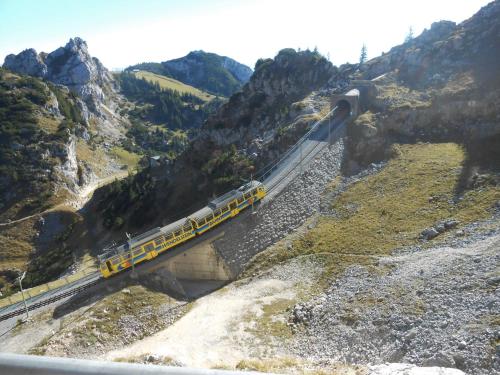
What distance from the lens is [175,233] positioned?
1836 inches

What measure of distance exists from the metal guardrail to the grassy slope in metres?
38.7

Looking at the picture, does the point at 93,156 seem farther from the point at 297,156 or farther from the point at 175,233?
the point at 175,233

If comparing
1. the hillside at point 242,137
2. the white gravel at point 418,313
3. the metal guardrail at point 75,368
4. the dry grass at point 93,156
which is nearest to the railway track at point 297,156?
the hillside at point 242,137

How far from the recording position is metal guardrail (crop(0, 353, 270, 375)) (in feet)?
16.9

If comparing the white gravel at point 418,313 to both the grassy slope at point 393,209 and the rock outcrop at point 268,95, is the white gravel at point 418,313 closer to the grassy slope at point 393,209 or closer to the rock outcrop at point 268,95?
the grassy slope at point 393,209

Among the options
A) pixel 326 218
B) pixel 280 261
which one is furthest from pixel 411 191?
pixel 280 261

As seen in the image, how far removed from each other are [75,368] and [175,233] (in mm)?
42038

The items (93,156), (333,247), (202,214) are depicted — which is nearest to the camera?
(333,247)

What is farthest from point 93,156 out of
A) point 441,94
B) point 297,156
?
point 441,94

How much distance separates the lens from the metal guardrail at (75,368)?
5.16 meters

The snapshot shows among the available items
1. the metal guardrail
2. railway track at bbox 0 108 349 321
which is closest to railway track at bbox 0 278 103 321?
railway track at bbox 0 108 349 321

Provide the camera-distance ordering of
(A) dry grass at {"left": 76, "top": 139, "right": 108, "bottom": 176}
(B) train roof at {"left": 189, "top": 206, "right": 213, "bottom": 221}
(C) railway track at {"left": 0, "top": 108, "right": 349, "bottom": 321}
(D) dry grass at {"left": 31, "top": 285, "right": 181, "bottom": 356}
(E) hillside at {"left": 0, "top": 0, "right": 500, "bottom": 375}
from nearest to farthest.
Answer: (E) hillside at {"left": 0, "top": 0, "right": 500, "bottom": 375} < (D) dry grass at {"left": 31, "top": 285, "right": 181, "bottom": 356} < (B) train roof at {"left": 189, "top": 206, "right": 213, "bottom": 221} < (C) railway track at {"left": 0, "top": 108, "right": 349, "bottom": 321} < (A) dry grass at {"left": 76, "top": 139, "right": 108, "bottom": 176}

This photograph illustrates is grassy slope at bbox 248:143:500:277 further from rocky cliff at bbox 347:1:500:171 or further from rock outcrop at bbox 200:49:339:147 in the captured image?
rock outcrop at bbox 200:49:339:147

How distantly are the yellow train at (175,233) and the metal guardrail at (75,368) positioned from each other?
38.6m
